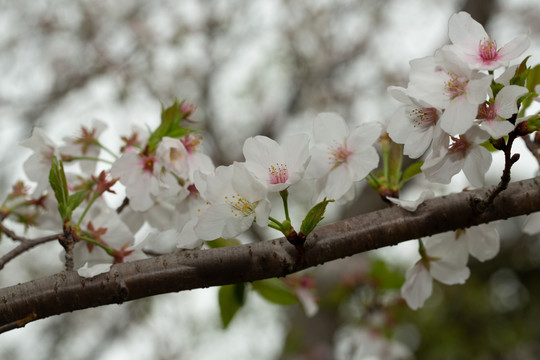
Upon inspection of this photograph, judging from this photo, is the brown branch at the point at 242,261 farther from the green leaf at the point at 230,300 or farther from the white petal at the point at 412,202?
the green leaf at the point at 230,300

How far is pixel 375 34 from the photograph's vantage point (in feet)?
19.7

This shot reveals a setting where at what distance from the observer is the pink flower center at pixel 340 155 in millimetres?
1002

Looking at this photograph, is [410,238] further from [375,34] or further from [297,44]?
[375,34]

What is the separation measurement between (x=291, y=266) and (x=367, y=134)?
0.30m

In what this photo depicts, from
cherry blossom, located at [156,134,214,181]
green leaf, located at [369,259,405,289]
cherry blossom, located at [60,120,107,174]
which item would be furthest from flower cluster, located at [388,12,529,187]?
green leaf, located at [369,259,405,289]

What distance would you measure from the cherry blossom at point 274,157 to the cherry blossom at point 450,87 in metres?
0.20

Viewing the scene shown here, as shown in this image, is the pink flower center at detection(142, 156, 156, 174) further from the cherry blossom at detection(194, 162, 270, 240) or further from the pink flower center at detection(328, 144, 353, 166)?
the pink flower center at detection(328, 144, 353, 166)

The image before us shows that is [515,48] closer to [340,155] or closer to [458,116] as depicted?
[458,116]

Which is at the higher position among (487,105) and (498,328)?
(487,105)

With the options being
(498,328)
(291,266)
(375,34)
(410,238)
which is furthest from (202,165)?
(498,328)

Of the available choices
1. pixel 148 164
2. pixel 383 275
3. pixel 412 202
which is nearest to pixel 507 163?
pixel 412 202

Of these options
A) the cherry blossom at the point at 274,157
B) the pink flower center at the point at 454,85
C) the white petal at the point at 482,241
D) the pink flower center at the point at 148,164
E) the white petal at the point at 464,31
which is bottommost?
the white petal at the point at 482,241

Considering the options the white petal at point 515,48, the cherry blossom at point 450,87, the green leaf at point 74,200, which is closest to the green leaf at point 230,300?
the green leaf at point 74,200

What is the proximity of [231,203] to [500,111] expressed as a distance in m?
0.44
